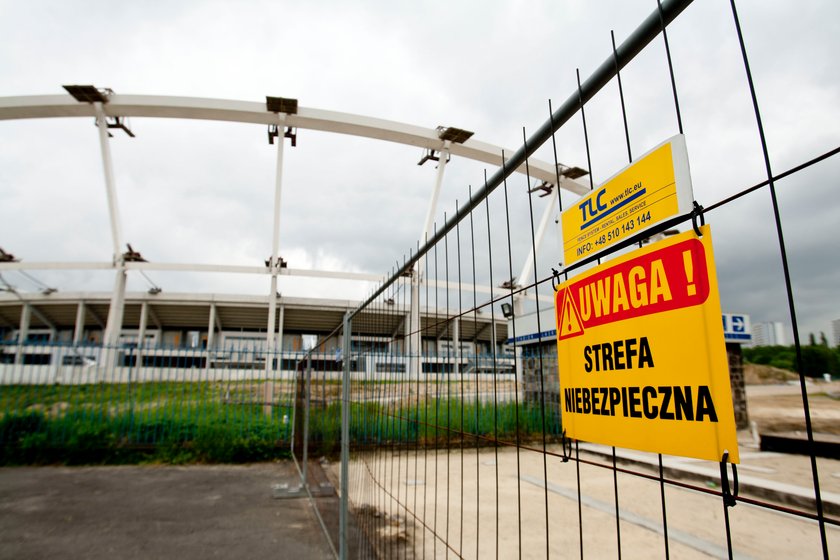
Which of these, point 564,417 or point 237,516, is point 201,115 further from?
point 564,417

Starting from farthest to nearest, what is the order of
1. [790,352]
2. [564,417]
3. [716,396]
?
[564,417] → [790,352] → [716,396]

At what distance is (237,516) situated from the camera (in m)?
6.07

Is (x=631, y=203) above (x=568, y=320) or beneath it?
above

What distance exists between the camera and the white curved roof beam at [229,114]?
70.0ft

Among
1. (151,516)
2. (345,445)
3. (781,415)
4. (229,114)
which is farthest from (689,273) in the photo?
(229,114)

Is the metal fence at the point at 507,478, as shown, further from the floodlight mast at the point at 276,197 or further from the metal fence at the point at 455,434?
the floodlight mast at the point at 276,197

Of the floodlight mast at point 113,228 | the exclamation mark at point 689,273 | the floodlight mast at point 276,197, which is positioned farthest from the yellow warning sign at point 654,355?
the floodlight mast at point 113,228

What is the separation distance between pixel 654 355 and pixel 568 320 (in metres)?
0.39

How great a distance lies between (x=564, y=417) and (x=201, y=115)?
25.0m

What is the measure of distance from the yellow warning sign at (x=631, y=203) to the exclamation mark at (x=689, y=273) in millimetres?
102

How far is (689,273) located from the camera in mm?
1041

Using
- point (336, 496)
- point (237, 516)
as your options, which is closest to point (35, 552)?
point (237, 516)

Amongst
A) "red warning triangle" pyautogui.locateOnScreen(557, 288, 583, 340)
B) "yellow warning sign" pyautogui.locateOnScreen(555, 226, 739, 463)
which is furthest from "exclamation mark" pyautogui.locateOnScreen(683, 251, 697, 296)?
"red warning triangle" pyautogui.locateOnScreen(557, 288, 583, 340)

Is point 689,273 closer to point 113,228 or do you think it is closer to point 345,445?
point 345,445
